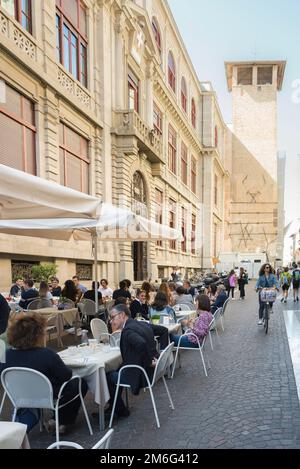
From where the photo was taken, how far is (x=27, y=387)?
3.51 m

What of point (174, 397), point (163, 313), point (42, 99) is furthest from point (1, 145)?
point (174, 397)

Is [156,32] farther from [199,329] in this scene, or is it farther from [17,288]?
[199,329]

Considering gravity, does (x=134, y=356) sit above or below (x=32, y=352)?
below

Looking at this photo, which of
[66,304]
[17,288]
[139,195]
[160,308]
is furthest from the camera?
[139,195]

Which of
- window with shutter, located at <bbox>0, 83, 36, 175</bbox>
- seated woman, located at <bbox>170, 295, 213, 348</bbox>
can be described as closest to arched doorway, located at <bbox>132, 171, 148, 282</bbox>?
window with shutter, located at <bbox>0, 83, 36, 175</bbox>

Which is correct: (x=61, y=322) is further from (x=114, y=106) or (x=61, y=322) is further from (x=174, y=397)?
(x=114, y=106)

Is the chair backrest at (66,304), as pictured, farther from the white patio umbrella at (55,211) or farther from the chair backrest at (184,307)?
the chair backrest at (184,307)

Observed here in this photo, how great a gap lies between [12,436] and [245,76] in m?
66.2

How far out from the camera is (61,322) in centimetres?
823

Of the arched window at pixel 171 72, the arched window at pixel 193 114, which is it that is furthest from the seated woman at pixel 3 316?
the arched window at pixel 193 114

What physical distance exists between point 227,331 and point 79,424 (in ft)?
21.5

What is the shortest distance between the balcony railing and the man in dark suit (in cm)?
1566

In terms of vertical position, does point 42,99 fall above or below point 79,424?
above

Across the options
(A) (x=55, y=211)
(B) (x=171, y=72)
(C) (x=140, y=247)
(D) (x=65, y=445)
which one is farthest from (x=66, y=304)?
(B) (x=171, y=72)
